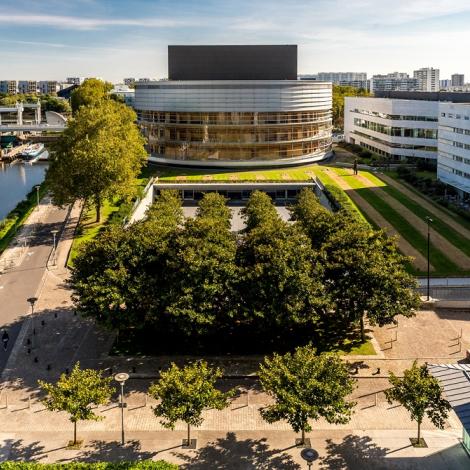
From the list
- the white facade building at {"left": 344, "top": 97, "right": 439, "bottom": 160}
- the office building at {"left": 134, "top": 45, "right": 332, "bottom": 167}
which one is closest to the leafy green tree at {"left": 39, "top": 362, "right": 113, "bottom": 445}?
the office building at {"left": 134, "top": 45, "right": 332, "bottom": 167}

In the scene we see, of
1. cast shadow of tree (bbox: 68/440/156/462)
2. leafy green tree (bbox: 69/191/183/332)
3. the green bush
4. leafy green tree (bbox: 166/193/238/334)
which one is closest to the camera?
the green bush

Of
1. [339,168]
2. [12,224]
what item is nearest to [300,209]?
[12,224]

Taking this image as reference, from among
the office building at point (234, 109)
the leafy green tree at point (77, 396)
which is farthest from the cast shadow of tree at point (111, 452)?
the office building at point (234, 109)

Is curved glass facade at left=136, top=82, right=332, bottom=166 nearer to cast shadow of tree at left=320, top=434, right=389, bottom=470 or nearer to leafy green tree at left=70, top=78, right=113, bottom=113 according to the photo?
leafy green tree at left=70, top=78, right=113, bottom=113

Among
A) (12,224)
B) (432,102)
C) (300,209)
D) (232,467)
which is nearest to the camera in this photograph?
(232,467)

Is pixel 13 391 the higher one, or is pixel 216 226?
pixel 216 226

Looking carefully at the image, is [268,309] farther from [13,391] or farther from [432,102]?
[432,102]
